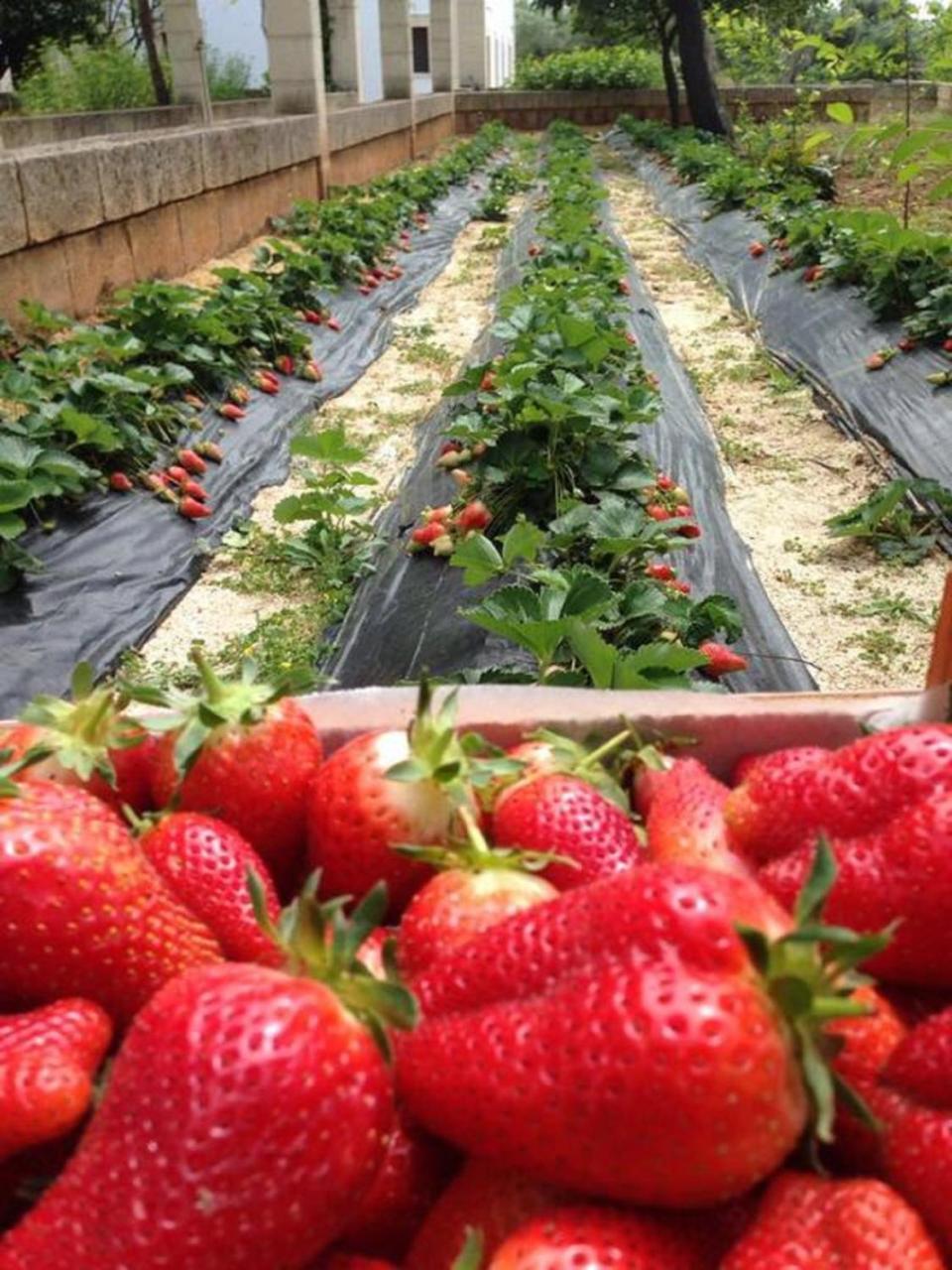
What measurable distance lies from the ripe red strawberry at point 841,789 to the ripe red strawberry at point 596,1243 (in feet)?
1.17

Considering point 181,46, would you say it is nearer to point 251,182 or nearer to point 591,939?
point 251,182

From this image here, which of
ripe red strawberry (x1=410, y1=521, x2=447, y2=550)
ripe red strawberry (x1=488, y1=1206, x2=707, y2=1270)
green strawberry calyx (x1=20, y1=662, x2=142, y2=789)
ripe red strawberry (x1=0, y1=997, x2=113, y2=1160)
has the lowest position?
ripe red strawberry (x1=410, y1=521, x2=447, y2=550)

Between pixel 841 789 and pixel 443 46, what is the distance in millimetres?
34902

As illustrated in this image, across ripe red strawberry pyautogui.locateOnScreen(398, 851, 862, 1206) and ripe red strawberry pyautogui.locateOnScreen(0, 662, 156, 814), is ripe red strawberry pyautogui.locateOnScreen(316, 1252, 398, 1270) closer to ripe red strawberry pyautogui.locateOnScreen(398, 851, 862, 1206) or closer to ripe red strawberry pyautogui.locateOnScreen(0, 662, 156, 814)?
ripe red strawberry pyautogui.locateOnScreen(398, 851, 862, 1206)

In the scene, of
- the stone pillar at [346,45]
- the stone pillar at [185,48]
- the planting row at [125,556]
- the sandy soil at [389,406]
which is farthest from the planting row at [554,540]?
the stone pillar at [346,45]

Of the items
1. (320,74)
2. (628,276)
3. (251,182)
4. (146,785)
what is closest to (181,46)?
(320,74)

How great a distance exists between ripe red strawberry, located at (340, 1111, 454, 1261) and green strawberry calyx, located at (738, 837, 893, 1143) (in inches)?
12.1

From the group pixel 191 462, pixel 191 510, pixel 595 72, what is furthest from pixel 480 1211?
pixel 595 72

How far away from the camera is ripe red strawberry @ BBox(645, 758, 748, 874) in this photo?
111 cm

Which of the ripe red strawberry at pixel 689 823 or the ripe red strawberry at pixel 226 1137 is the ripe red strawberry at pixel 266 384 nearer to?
the ripe red strawberry at pixel 689 823

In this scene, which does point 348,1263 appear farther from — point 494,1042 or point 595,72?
point 595,72

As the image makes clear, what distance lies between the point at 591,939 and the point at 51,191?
795 centimetres

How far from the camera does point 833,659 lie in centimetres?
451

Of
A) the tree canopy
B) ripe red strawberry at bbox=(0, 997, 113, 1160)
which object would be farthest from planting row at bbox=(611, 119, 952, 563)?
the tree canopy
